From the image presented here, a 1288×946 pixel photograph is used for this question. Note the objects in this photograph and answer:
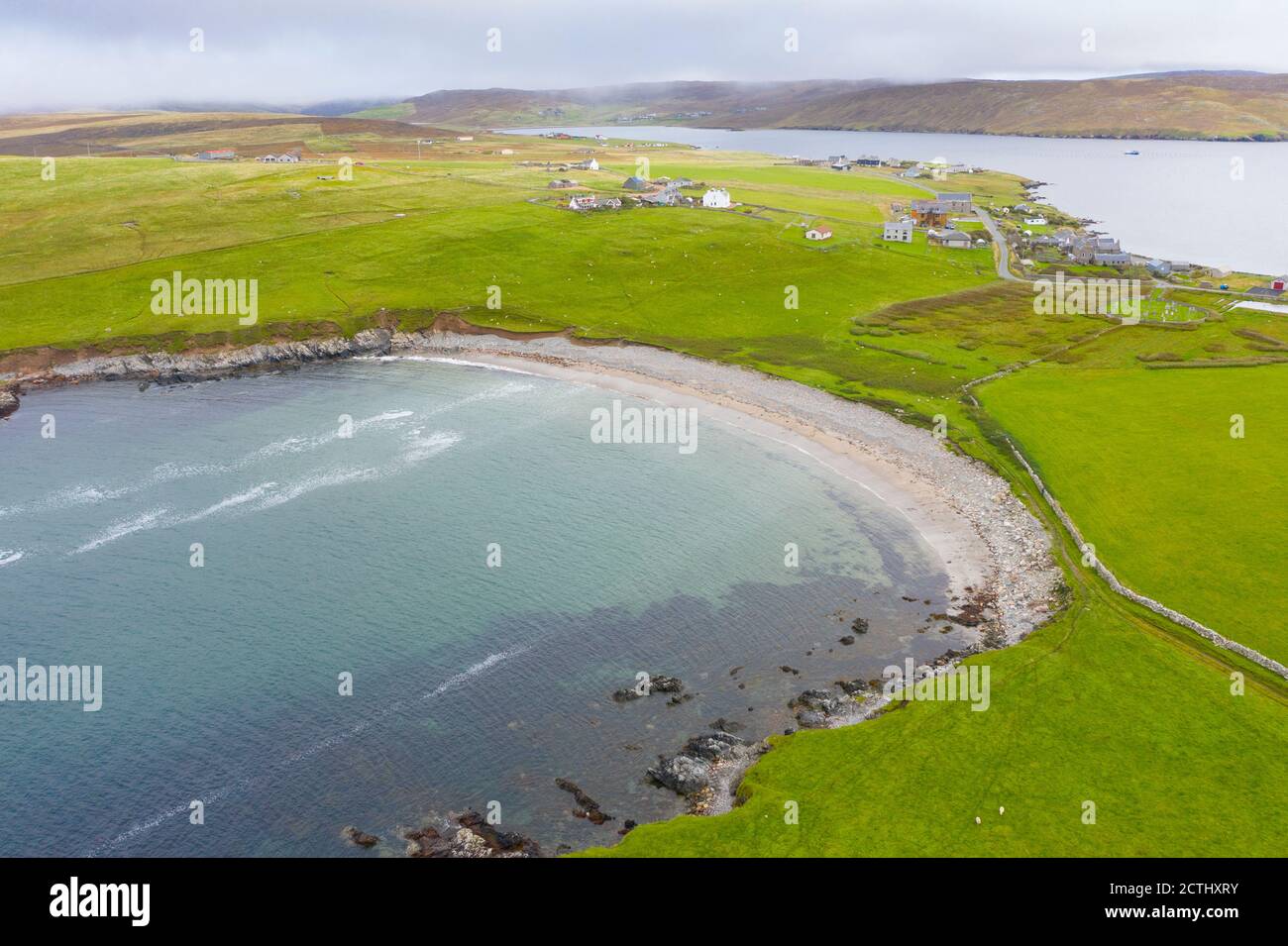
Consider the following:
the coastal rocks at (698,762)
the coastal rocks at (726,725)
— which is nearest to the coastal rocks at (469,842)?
the coastal rocks at (698,762)

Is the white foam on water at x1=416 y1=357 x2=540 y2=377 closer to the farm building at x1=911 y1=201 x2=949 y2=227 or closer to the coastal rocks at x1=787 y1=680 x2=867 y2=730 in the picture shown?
the coastal rocks at x1=787 y1=680 x2=867 y2=730

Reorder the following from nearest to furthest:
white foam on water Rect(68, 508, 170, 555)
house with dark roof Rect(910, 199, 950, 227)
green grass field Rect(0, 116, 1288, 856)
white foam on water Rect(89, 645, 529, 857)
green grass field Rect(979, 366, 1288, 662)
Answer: green grass field Rect(0, 116, 1288, 856) → white foam on water Rect(89, 645, 529, 857) → green grass field Rect(979, 366, 1288, 662) → white foam on water Rect(68, 508, 170, 555) → house with dark roof Rect(910, 199, 950, 227)

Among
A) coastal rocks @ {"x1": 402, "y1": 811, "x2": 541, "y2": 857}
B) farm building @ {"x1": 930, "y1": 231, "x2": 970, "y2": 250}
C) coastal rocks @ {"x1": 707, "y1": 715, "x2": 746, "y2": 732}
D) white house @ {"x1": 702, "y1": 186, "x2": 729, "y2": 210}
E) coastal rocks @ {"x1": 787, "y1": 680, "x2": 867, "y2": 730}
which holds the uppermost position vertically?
white house @ {"x1": 702, "y1": 186, "x2": 729, "y2": 210}

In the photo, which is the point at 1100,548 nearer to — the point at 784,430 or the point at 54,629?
the point at 784,430

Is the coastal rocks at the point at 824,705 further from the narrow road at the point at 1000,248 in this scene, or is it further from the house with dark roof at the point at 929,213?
the house with dark roof at the point at 929,213

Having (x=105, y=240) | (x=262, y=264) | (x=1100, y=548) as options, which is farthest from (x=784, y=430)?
(x=105, y=240)

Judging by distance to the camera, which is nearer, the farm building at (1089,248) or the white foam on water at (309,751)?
the white foam on water at (309,751)

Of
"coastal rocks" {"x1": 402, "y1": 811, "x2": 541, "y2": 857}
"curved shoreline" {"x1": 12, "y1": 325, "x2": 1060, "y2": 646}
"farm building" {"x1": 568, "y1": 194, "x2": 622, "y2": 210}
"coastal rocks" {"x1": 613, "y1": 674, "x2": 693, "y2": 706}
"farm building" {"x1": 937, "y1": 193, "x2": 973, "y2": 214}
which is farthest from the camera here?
"farm building" {"x1": 937, "y1": 193, "x2": 973, "y2": 214}

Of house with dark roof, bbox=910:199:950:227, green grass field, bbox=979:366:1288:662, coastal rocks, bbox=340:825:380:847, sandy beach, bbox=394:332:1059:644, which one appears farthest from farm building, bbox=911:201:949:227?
coastal rocks, bbox=340:825:380:847
